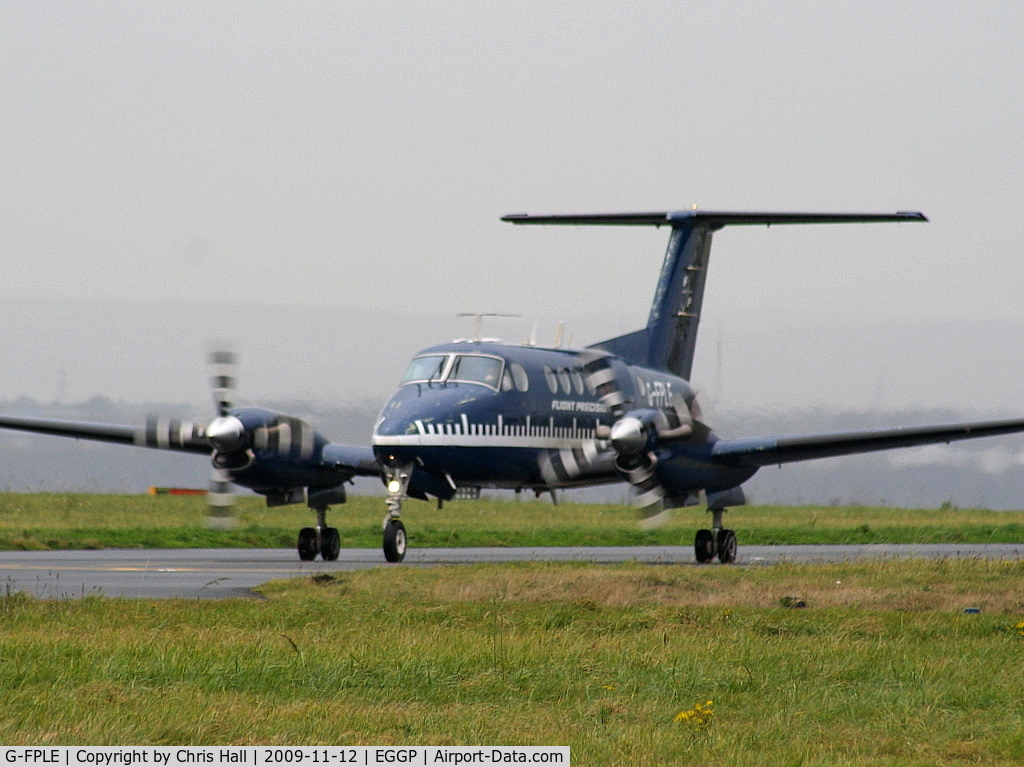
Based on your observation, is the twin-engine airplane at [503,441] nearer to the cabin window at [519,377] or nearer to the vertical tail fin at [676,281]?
the cabin window at [519,377]

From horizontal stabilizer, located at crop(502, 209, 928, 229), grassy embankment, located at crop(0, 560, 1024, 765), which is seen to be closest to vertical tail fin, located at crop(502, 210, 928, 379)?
horizontal stabilizer, located at crop(502, 209, 928, 229)

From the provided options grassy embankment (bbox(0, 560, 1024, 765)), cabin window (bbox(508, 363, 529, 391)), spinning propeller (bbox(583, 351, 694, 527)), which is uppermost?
cabin window (bbox(508, 363, 529, 391))

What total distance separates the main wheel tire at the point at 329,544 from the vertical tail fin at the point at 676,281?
7950 mm

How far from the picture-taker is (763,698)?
11750 mm

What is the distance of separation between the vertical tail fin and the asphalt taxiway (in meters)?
4.56

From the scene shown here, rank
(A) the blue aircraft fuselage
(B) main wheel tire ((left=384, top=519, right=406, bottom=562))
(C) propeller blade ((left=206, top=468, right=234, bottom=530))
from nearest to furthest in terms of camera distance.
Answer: (B) main wheel tire ((left=384, top=519, right=406, bottom=562)) < (A) the blue aircraft fuselage < (C) propeller blade ((left=206, top=468, right=234, bottom=530))

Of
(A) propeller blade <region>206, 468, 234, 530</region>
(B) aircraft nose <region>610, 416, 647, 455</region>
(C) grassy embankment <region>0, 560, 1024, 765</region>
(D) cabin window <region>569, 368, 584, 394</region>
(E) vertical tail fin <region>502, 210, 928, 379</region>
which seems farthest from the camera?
(E) vertical tail fin <region>502, 210, 928, 379</region>

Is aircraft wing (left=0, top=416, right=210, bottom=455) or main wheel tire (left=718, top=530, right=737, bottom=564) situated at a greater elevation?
aircraft wing (left=0, top=416, right=210, bottom=455)

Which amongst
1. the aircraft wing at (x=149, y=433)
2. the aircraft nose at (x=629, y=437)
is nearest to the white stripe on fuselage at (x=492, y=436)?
the aircraft nose at (x=629, y=437)

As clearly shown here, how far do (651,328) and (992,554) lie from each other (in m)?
9.09

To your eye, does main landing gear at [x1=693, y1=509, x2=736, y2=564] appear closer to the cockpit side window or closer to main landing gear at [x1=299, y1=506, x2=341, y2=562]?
the cockpit side window

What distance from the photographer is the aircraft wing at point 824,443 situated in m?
27.9

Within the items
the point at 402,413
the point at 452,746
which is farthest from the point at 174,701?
the point at 402,413

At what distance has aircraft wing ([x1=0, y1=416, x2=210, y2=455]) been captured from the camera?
29219 millimetres
